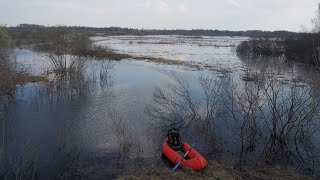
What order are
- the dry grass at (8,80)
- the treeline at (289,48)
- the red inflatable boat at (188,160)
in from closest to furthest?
the red inflatable boat at (188,160) → the dry grass at (8,80) → the treeline at (289,48)

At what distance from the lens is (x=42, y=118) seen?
62.2 ft

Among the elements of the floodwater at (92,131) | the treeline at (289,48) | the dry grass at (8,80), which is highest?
the treeline at (289,48)

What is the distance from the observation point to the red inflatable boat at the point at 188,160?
11.8m

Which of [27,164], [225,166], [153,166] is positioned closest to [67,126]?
[27,164]

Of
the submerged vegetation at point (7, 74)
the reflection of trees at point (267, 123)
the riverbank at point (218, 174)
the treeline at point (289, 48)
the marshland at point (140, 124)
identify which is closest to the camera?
the riverbank at point (218, 174)

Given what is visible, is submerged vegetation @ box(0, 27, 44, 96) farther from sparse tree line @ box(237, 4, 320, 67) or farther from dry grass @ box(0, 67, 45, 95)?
sparse tree line @ box(237, 4, 320, 67)

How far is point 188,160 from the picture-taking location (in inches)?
479

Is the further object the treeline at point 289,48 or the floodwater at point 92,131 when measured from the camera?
the treeline at point 289,48

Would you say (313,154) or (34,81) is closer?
(313,154)

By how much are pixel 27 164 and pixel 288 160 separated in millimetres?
10737

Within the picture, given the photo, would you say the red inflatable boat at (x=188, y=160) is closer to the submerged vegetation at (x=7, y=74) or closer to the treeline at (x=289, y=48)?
the submerged vegetation at (x=7, y=74)

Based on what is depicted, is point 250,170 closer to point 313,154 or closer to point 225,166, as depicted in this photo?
point 225,166

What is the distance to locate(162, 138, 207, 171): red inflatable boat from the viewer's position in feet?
38.7

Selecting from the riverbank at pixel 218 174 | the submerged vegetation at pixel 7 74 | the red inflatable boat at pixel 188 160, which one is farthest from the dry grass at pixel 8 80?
the riverbank at pixel 218 174
